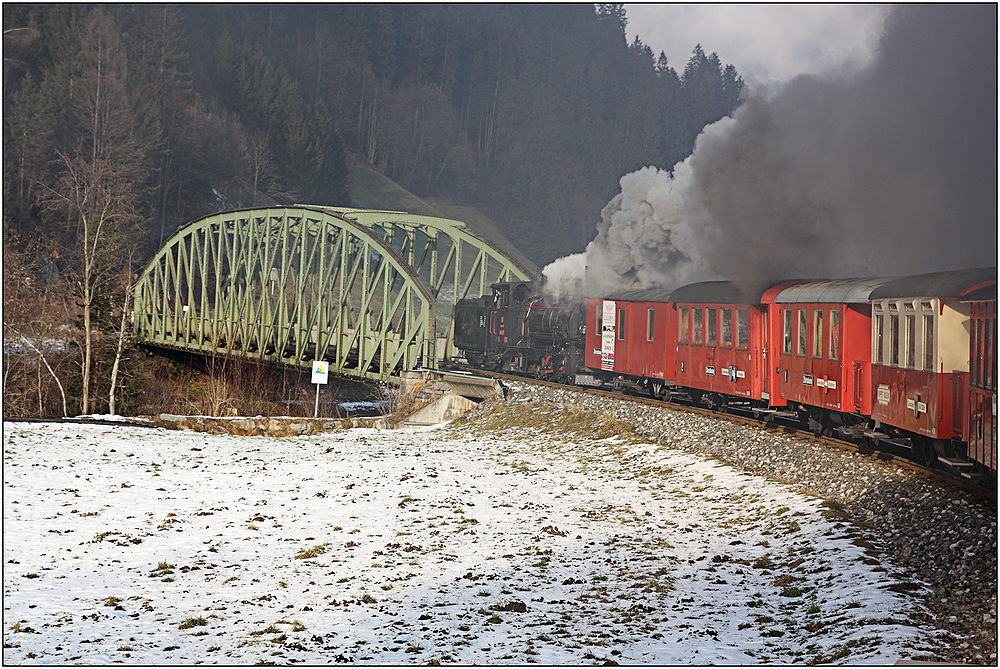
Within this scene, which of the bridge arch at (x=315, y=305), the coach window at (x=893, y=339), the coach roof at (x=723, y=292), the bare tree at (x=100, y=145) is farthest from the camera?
the bare tree at (x=100, y=145)

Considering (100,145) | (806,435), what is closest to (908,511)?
(806,435)

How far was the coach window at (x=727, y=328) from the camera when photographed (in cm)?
1877

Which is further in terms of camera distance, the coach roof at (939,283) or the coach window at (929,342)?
the coach window at (929,342)

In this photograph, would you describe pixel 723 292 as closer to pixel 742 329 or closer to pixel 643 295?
pixel 742 329

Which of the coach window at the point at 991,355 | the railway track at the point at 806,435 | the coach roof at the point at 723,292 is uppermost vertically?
the coach roof at the point at 723,292

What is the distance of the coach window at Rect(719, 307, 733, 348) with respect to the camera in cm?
1877

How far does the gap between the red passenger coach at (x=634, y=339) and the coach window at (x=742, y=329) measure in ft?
8.43

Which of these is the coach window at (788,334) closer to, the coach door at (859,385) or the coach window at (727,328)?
the coach window at (727,328)

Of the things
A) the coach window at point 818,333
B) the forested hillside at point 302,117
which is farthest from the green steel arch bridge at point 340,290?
the coach window at point 818,333

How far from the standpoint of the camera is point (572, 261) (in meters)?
29.6

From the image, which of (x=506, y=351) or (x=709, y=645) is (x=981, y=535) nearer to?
(x=709, y=645)

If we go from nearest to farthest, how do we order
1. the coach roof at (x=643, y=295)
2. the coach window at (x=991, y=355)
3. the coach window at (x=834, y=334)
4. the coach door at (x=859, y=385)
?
the coach window at (x=991, y=355) < the coach door at (x=859, y=385) < the coach window at (x=834, y=334) < the coach roof at (x=643, y=295)

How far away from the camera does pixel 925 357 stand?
11867 millimetres

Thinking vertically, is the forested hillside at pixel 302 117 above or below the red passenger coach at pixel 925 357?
above
